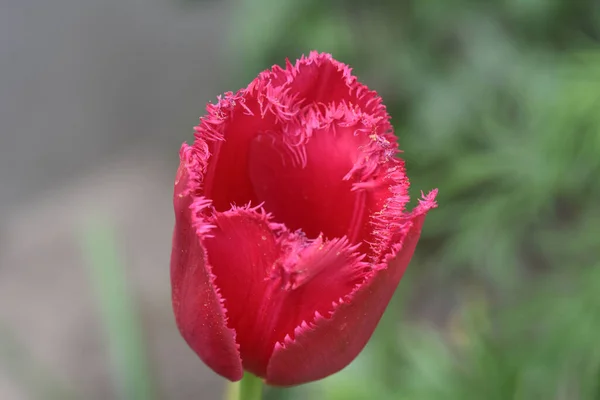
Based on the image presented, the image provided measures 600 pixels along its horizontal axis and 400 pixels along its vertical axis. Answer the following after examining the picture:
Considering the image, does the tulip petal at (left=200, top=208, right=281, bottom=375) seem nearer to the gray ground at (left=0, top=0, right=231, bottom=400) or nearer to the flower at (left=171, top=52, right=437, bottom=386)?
the flower at (left=171, top=52, right=437, bottom=386)

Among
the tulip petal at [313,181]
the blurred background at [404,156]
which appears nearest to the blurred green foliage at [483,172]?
the blurred background at [404,156]

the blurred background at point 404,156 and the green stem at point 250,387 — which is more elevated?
the blurred background at point 404,156

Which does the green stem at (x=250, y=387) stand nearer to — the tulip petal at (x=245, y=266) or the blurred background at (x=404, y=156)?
the tulip petal at (x=245, y=266)

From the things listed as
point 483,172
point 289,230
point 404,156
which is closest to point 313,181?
point 289,230

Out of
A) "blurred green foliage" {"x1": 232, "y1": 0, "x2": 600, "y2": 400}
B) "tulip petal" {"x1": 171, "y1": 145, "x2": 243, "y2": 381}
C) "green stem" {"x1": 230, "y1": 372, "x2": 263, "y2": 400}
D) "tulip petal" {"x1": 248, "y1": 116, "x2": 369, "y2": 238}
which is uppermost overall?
"blurred green foliage" {"x1": 232, "y1": 0, "x2": 600, "y2": 400}

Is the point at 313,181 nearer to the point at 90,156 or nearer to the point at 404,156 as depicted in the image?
the point at 404,156

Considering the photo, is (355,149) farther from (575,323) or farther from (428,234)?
(428,234)

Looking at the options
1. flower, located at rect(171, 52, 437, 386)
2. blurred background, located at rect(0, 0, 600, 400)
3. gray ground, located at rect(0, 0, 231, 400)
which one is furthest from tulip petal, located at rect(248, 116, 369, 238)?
gray ground, located at rect(0, 0, 231, 400)
